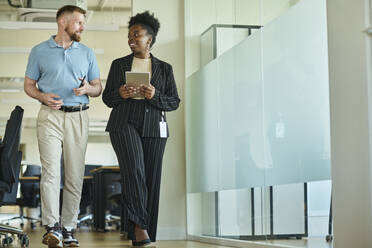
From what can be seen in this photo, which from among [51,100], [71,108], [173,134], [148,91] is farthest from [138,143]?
[173,134]

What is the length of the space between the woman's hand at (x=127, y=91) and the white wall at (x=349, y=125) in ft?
5.83

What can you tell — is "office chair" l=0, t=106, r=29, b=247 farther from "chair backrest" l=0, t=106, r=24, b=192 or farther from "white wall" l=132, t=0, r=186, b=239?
"white wall" l=132, t=0, r=186, b=239

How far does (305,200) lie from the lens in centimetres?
332

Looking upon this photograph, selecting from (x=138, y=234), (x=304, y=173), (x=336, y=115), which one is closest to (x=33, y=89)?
(x=138, y=234)

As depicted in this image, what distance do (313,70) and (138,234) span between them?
5.77ft

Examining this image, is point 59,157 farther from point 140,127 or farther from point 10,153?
point 140,127

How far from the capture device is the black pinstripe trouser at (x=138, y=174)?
14.4ft

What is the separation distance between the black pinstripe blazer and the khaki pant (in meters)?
0.22

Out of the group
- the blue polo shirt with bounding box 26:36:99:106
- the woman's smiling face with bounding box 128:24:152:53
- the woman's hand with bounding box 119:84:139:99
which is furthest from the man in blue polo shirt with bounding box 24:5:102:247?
the woman's smiling face with bounding box 128:24:152:53

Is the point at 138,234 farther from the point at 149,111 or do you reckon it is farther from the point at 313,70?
the point at 313,70

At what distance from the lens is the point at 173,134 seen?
226 inches

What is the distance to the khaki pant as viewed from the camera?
14.0ft

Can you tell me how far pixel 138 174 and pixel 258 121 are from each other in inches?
36.9

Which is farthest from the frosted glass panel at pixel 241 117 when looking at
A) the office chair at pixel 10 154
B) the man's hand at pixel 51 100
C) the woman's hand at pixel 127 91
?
the office chair at pixel 10 154
